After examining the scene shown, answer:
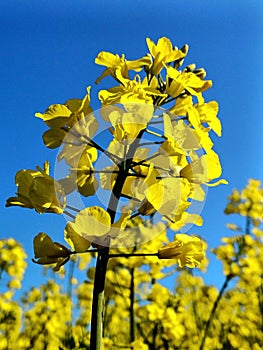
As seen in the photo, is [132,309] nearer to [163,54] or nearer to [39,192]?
[39,192]

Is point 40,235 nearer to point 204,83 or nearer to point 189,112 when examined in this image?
point 189,112

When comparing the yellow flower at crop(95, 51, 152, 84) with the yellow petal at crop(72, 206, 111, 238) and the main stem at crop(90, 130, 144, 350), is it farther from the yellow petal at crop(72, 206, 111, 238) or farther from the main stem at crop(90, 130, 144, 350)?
the yellow petal at crop(72, 206, 111, 238)

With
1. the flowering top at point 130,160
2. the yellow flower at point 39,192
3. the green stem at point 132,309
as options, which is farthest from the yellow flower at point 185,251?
the green stem at point 132,309

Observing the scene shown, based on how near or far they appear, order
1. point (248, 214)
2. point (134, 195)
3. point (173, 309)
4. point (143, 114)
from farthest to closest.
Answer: point (248, 214), point (173, 309), point (134, 195), point (143, 114)

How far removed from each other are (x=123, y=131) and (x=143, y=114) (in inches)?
3.7

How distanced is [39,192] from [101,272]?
0.34 metres

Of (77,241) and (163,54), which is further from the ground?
(163,54)

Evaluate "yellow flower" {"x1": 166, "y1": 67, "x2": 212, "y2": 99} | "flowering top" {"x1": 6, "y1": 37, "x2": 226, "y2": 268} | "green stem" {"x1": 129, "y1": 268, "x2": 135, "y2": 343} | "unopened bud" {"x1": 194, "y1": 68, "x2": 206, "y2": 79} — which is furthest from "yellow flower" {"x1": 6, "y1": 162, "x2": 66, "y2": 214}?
"green stem" {"x1": 129, "y1": 268, "x2": 135, "y2": 343}

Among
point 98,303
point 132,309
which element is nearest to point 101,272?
point 98,303

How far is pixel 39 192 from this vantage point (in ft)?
4.80

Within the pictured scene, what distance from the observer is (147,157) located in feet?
5.43

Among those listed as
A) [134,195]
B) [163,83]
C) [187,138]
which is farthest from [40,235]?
[163,83]

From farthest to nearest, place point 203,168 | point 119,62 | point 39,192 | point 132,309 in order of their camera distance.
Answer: point 132,309, point 119,62, point 203,168, point 39,192

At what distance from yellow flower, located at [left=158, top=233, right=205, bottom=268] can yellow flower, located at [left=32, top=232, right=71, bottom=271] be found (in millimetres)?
355
